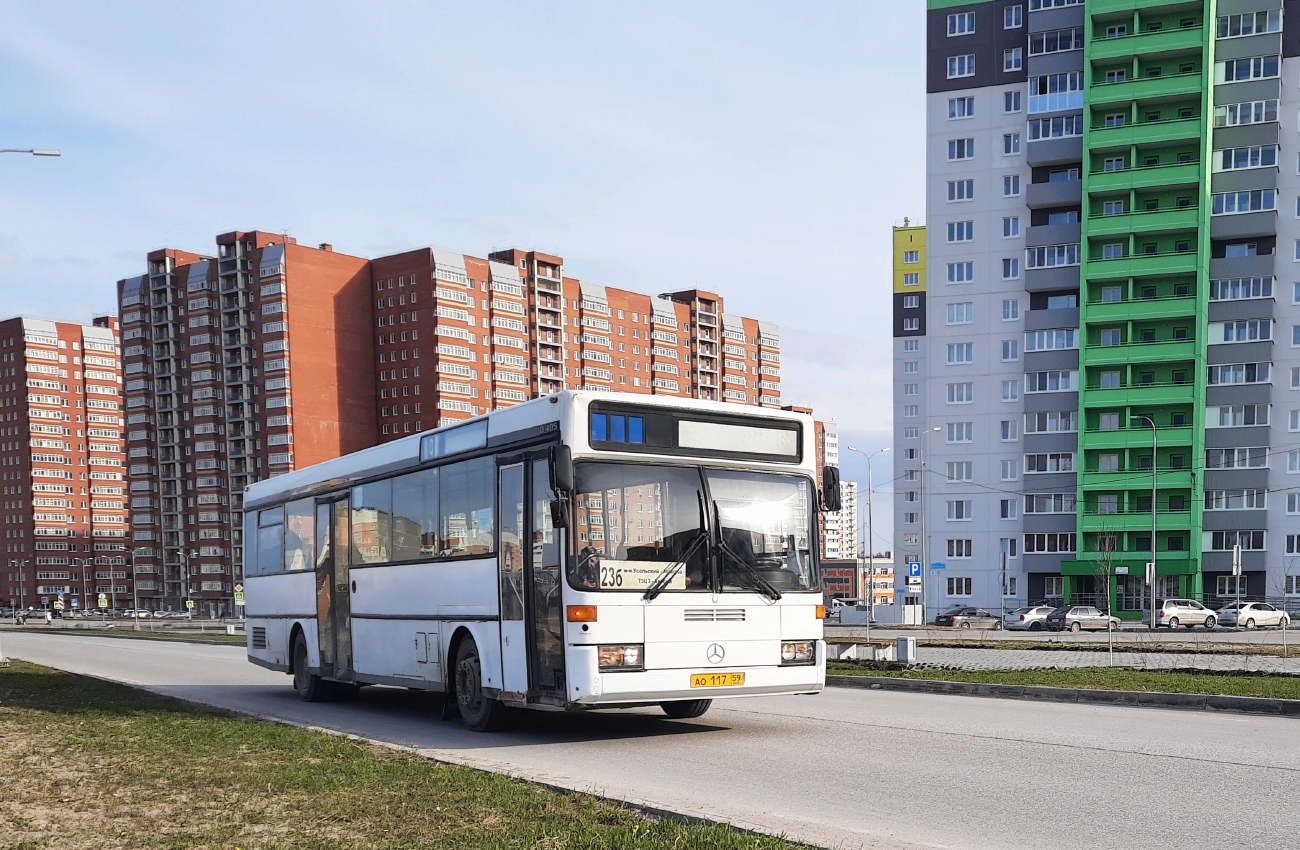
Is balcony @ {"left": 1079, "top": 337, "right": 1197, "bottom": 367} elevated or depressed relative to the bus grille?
elevated

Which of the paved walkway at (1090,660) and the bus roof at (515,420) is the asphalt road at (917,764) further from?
the paved walkway at (1090,660)

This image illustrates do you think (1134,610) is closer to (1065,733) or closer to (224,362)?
(1065,733)

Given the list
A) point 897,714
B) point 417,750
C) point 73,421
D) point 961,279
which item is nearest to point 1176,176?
point 961,279

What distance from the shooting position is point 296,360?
13175cm

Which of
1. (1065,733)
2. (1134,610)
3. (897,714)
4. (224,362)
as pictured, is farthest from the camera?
(224,362)

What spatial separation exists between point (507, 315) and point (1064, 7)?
76.3 meters

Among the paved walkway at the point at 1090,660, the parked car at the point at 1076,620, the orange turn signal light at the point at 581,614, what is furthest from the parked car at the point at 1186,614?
the orange turn signal light at the point at 581,614

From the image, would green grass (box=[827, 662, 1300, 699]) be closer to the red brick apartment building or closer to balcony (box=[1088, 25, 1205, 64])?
balcony (box=[1088, 25, 1205, 64])

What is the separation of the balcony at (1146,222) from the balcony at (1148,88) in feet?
22.7

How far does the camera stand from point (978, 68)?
8719 cm

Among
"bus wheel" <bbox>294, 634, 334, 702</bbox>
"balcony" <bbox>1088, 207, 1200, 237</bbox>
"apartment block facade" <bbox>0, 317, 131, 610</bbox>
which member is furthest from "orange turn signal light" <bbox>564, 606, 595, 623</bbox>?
"apartment block facade" <bbox>0, 317, 131, 610</bbox>

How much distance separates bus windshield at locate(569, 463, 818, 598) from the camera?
1216cm

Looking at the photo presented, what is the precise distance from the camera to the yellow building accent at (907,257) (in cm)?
13400

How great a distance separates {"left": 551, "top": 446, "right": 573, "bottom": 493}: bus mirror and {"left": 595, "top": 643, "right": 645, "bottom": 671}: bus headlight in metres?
1.58
